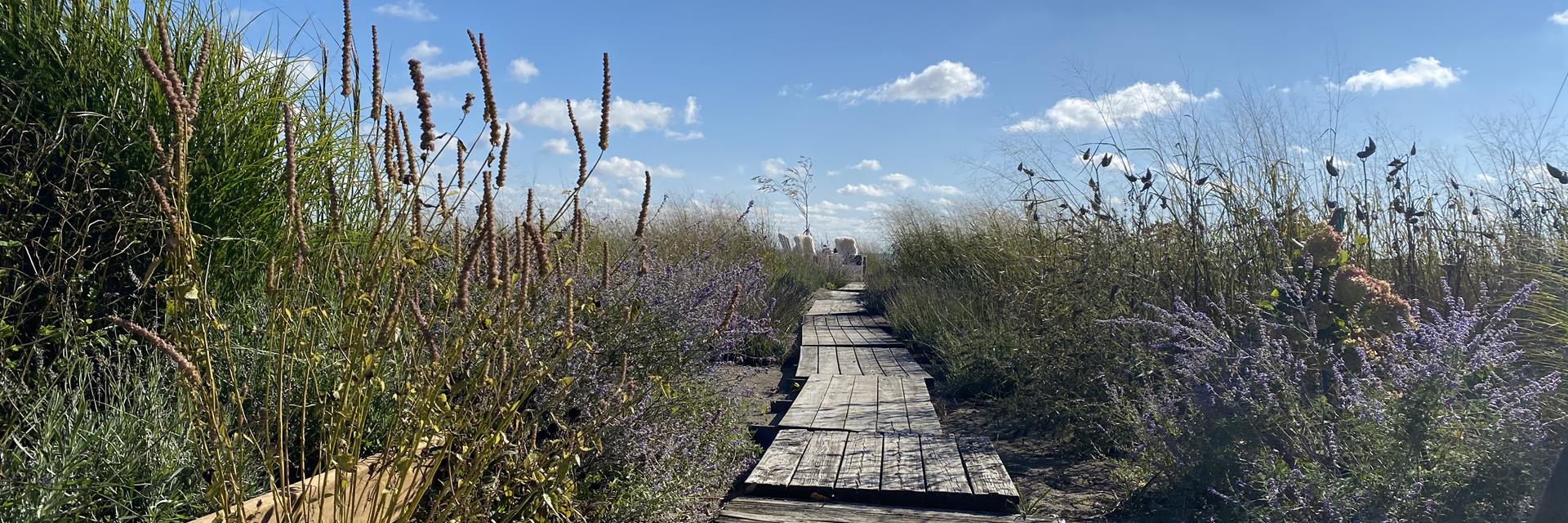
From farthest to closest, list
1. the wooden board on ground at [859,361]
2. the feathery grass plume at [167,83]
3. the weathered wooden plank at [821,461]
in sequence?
the wooden board on ground at [859,361] → the weathered wooden plank at [821,461] → the feathery grass plume at [167,83]

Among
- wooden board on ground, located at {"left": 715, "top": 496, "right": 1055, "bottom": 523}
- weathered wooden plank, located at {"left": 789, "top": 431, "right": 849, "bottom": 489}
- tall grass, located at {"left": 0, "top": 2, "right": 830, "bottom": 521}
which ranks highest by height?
tall grass, located at {"left": 0, "top": 2, "right": 830, "bottom": 521}

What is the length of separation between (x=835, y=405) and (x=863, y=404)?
15 centimetres

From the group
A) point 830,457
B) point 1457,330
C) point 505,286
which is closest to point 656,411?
point 830,457

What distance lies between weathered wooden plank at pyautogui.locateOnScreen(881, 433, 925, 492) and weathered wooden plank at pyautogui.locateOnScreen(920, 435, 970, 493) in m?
0.02

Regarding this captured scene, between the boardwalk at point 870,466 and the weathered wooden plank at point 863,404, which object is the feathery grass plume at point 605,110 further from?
the weathered wooden plank at point 863,404

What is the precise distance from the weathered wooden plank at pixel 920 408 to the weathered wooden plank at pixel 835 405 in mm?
307

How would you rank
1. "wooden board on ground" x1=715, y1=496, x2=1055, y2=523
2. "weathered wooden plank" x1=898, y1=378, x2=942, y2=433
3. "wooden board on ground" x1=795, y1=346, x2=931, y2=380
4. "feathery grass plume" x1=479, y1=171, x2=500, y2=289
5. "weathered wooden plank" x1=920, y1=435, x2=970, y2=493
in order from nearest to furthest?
"feathery grass plume" x1=479, y1=171, x2=500, y2=289
"wooden board on ground" x1=715, y1=496, x2=1055, y2=523
"weathered wooden plank" x1=920, y1=435, x2=970, y2=493
"weathered wooden plank" x1=898, y1=378, x2=942, y2=433
"wooden board on ground" x1=795, y1=346, x2=931, y2=380

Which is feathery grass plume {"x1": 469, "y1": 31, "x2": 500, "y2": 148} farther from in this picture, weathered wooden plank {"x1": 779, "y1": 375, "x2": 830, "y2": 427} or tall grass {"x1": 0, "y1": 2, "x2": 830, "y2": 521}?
weathered wooden plank {"x1": 779, "y1": 375, "x2": 830, "y2": 427}

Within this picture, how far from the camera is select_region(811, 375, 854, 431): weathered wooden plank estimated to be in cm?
423

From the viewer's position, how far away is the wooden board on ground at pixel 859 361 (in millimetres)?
5910

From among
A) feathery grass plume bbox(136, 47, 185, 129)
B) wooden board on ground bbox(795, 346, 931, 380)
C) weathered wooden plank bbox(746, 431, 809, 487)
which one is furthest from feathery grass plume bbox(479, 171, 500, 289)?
wooden board on ground bbox(795, 346, 931, 380)

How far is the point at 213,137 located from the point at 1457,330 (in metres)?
3.28

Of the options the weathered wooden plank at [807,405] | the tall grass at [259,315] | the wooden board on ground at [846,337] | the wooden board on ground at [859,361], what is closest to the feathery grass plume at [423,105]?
the tall grass at [259,315]

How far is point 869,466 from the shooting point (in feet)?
11.4
